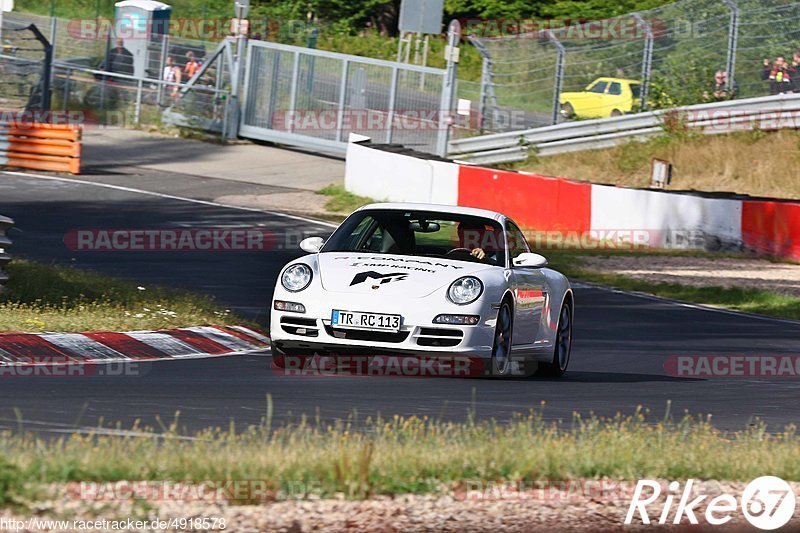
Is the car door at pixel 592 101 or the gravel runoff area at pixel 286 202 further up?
the car door at pixel 592 101

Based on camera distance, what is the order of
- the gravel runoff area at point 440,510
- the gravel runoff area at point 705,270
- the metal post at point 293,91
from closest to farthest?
the gravel runoff area at point 440,510, the gravel runoff area at point 705,270, the metal post at point 293,91

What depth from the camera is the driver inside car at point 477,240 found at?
36.0 feet

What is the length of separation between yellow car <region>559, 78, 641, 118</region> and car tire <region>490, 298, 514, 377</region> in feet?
71.4

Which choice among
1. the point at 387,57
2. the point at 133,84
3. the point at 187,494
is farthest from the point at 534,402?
the point at 387,57

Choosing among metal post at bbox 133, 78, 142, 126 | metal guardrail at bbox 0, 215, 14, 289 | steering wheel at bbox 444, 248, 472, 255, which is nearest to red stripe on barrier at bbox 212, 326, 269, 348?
metal guardrail at bbox 0, 215, 14, 289

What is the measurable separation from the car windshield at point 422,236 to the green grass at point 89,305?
1.84 m

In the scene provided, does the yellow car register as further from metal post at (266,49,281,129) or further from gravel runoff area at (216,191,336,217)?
metal post at (266,49,281,129)

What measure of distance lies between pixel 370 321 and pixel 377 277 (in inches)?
15.5

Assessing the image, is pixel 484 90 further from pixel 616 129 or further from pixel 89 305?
pixel 89 305

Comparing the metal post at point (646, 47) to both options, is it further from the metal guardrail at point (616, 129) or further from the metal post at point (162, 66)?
the metal post at point (162, 66)

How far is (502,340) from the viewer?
10.5m

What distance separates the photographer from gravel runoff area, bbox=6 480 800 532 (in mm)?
4863

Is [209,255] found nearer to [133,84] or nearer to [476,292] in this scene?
[476,292]

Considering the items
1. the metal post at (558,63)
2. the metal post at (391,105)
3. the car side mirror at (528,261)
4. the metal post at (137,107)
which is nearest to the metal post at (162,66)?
the metal post at (137,107)
